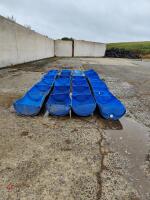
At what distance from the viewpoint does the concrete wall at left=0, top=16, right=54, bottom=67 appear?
28.3 feet

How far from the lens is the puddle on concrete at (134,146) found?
1925mm

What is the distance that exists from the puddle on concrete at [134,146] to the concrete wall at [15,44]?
726 cm

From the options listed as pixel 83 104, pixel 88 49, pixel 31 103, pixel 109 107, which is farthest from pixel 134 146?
pixel 88 49

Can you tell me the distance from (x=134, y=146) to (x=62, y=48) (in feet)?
71.4

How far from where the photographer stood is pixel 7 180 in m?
1.82

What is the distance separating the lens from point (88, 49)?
26375mm

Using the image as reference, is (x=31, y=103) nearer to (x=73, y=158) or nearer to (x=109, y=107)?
(x=109, y=107)

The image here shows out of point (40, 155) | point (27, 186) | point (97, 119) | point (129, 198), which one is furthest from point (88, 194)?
point (97, 119)

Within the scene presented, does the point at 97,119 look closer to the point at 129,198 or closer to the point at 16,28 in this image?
the point at 129,198

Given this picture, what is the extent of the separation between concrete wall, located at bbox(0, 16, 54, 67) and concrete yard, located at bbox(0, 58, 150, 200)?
20.1ft

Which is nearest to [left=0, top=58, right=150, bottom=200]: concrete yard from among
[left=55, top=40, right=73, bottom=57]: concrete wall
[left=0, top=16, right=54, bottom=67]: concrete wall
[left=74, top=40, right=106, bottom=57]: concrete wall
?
[left=0, top=16, right=54, bottom=67]: concrete wall

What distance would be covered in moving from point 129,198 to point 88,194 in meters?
0.38

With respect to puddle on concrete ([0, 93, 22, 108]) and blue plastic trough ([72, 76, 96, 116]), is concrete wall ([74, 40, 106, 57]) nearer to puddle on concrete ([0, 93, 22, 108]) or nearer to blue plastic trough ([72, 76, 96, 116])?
puddle on concrete ([0, 93, 22, 108])

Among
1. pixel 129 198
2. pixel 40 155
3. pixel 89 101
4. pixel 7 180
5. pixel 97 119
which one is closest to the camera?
pixel 129 198
